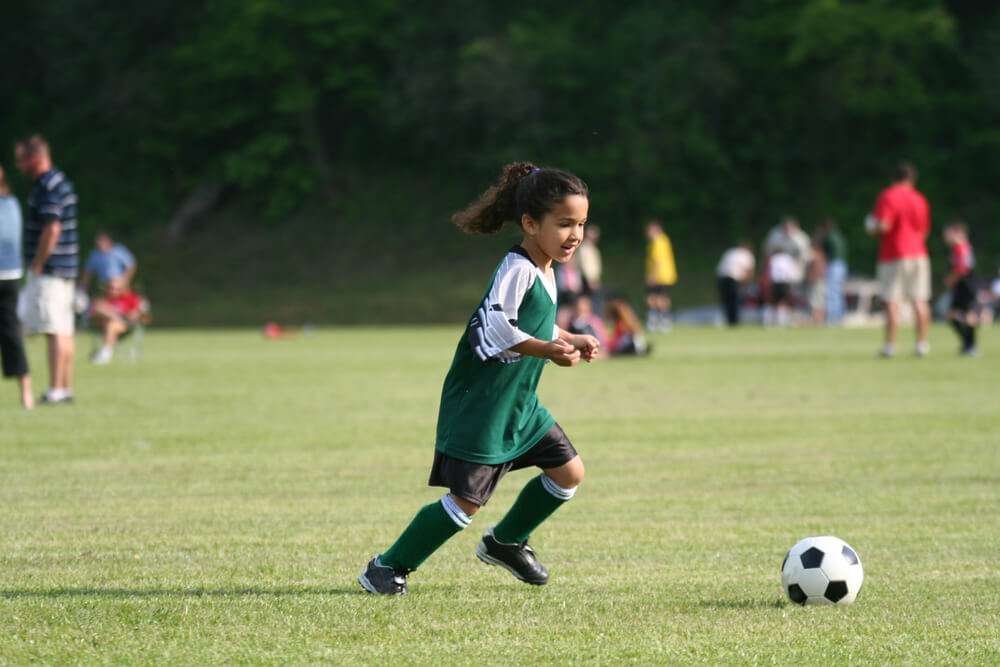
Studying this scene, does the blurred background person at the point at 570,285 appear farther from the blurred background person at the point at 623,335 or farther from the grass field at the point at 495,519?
the grass field at the point at 495,519

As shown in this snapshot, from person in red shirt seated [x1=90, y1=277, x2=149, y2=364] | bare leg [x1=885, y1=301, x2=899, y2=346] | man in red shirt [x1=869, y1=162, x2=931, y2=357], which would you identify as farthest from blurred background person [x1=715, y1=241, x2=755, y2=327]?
person in red shirt seated [x1=90, y1=277, x2=149, y2=364]

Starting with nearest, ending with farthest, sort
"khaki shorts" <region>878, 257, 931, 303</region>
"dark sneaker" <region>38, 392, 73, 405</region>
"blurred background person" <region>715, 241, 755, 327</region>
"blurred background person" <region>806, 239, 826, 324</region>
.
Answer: "dark sneaker" <region>38, 392, 73, 405</region>, "khaki shorts" <region>878, 257, 931, 303</region>, "blurred background person" <region>715, 241, 755, 327</region>, "blurred background person" <region>806, 239, 826, 324</region>

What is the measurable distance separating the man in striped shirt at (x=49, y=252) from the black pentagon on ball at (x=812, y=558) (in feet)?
30.5

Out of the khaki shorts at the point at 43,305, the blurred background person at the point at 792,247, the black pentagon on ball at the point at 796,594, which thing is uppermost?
the black pentagon on ball at the point at 796,594

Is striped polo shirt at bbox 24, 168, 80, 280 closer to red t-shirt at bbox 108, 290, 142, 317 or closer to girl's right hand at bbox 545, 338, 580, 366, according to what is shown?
girl's right hand at bbox 545, 338, 580, 366

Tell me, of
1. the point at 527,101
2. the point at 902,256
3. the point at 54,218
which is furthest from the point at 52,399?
the point at 527,101

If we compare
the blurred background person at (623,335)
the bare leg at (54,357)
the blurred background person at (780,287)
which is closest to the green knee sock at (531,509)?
the bare leg at (54,357)

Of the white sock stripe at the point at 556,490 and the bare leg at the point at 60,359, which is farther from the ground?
the white sock stripe at the point at 556,490

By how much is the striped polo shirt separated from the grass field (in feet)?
4.08

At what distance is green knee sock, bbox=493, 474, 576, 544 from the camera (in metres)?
6.15

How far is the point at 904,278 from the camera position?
20.2 meters

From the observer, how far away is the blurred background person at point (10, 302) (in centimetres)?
1359

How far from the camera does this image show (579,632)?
5.26 m

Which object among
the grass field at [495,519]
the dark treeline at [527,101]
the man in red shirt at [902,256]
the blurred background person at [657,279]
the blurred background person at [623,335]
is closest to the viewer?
the grass field at [495,519]
